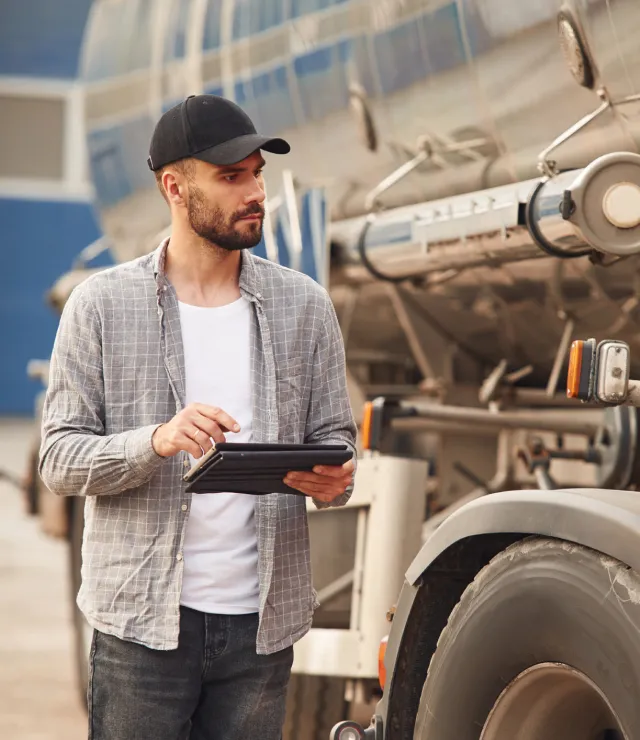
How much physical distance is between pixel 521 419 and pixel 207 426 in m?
2.92

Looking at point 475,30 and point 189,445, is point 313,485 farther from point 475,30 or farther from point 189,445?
point 475,30

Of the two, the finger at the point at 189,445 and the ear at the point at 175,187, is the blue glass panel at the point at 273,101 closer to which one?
the ear at the point at 175,187

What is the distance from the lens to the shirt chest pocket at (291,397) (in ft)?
8.36

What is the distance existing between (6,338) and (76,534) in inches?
433

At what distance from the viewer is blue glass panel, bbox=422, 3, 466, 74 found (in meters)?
4.19

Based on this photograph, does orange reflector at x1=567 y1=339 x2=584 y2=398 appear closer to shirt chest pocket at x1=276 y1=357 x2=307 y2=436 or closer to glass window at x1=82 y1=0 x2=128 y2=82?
shirt chest pocket at x1=276 y1=357 x2=307 y2=436

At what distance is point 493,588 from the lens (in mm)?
2584

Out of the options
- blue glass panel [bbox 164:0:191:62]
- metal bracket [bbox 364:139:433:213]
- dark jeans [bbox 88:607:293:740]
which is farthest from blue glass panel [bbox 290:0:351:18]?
dark jeans [bbox 88:607:293:740]

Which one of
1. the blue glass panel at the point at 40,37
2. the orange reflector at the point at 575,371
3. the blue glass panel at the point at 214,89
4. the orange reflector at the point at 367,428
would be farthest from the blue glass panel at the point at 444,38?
the blue glass panel at the point at 40,37

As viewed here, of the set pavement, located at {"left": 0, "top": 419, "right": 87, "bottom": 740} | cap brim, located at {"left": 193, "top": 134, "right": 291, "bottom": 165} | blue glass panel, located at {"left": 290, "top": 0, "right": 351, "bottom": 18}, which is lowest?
pavement, located at {"left": 0, "top": 419, "right": 87, "bottom": 740}

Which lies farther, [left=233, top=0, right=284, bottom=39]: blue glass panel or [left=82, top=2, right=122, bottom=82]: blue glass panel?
[left=82, top=2, right=122, bottom=82]: blue glass panel

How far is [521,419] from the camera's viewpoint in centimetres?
501

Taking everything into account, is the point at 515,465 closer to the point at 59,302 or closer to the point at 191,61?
the point at 191,61

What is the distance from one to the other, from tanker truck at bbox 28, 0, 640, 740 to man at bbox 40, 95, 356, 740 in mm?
362
